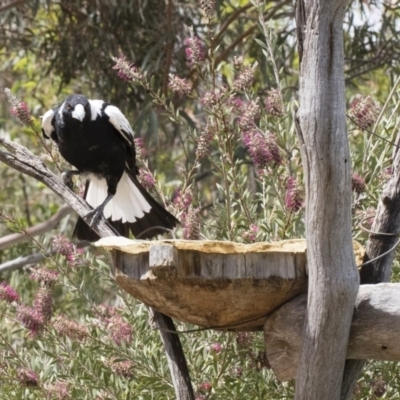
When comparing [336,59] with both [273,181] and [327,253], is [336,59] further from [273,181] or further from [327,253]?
[273,181]

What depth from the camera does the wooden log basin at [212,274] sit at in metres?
1.69

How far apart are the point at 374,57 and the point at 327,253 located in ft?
11.2

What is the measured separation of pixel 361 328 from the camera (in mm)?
1733

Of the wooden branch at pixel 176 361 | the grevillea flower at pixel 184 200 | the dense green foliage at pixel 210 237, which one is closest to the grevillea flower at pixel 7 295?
the dense green foliage at pixel 210 237

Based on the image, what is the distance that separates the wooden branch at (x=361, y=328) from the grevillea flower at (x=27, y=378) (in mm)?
738

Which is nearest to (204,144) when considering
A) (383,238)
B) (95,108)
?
(383,238)

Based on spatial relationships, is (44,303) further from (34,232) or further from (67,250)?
(34,232)

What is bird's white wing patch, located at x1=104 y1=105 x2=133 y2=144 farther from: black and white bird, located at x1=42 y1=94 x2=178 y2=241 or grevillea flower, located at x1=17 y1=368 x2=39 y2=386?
grevillea flower, located at x1=17 y1=368 x2=39 y2=386

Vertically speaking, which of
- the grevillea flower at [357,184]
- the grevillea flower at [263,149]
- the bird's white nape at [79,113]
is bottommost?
the grevillea flower at [357,184]

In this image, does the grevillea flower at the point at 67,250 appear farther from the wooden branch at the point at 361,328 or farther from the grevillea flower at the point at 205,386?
the wooden branch at the point at 361,328

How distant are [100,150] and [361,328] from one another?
1.46 meters

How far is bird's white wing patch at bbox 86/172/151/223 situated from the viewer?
9.22 ft

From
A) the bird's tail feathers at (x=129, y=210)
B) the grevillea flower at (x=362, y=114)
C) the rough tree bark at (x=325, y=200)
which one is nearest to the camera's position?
the rough tree bark at (x=325, y=200)

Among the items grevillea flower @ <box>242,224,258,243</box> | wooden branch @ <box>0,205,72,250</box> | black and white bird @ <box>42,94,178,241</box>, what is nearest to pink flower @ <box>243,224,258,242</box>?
grevillea flower @ <box>242,224,258,243</box>
